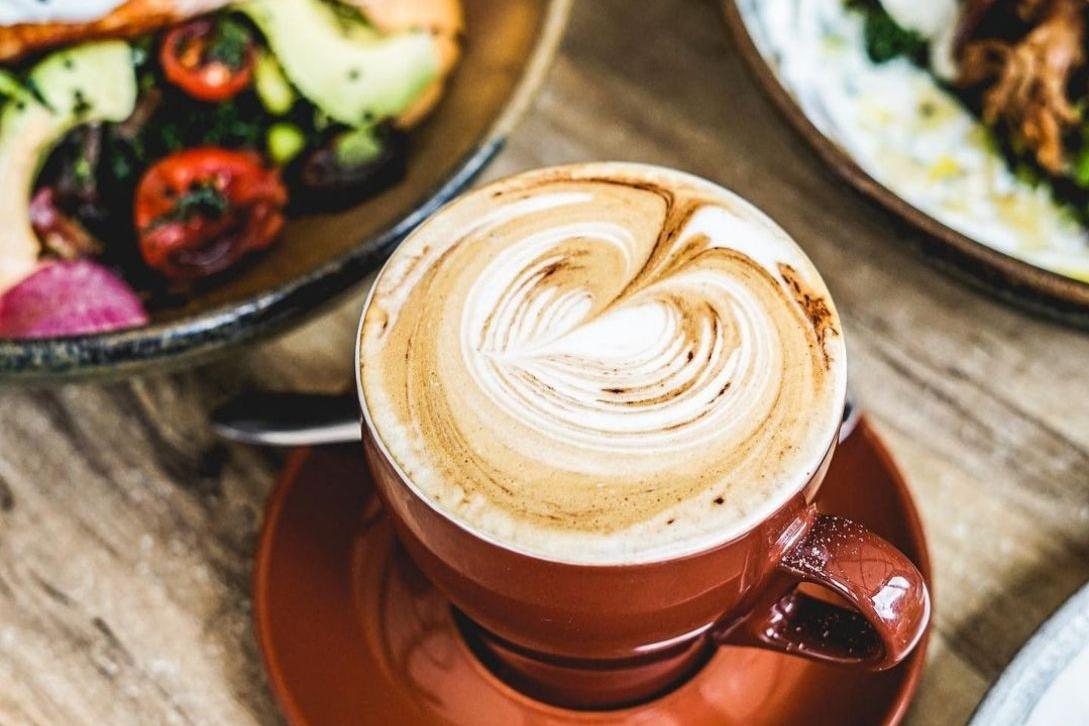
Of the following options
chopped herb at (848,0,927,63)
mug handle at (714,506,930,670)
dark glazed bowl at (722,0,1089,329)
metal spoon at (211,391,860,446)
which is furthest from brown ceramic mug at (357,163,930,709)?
chopped herb at (848,0,927,63)

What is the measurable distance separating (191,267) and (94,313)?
8 cm

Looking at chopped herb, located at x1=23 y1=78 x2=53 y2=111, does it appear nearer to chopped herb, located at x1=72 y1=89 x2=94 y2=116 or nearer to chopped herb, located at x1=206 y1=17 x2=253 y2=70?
chopped herb, located at x1=72 y1=89 x2=94 y2=116

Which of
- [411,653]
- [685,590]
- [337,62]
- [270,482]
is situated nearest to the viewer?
[685,590]

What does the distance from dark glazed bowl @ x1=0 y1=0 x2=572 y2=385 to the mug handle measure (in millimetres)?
318

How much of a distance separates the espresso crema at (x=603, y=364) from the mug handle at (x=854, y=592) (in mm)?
50

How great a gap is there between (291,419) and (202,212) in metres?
0.20

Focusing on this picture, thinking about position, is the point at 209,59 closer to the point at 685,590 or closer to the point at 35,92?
the point at 35,92

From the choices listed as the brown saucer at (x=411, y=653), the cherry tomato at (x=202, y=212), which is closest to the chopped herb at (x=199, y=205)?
the cherry tomato at (x=202, y=212)

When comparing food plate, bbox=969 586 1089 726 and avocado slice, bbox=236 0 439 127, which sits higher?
avocado slice, bbox=236 0 439 127

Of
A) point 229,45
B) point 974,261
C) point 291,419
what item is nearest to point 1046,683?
point 974,261

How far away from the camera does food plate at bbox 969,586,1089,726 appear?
0.51 m

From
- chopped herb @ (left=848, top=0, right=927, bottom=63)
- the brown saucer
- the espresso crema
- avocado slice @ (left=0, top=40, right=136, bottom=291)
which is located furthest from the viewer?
chopped herb @ (left=848, top=0, right=927, bottom=63)

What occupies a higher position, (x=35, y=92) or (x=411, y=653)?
(x=35, y=92)

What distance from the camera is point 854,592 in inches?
17.9
